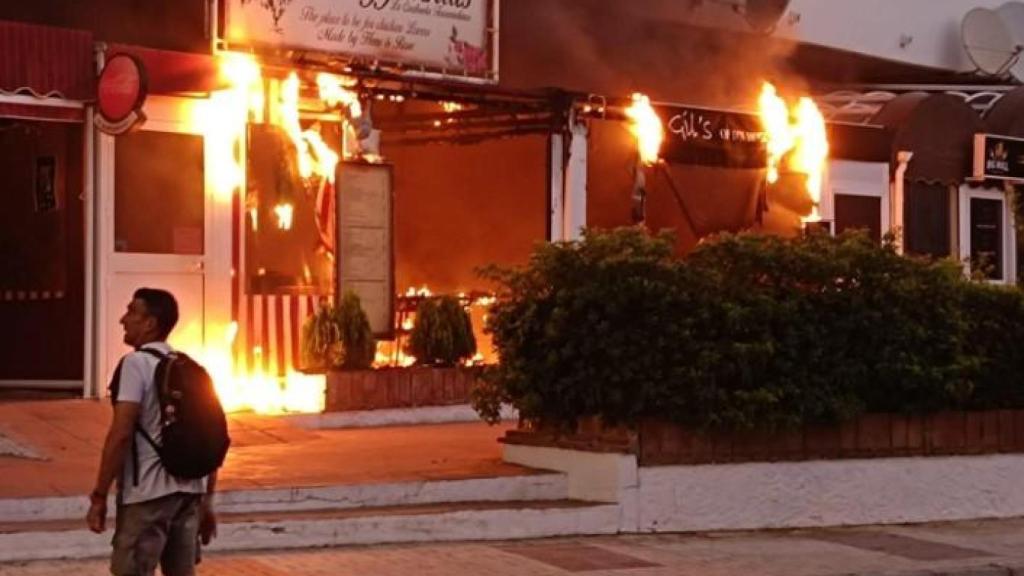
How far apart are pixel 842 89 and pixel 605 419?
12011mm

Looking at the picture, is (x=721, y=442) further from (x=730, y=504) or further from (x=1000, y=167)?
(x=1000, y=167)

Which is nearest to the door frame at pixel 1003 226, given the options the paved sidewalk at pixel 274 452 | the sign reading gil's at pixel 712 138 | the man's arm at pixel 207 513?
the sign reading gil's at pixel 712 138

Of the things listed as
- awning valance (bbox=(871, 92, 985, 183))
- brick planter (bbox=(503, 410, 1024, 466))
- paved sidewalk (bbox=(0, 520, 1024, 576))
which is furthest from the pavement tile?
awning valance (bbox=(871, 92, 985, 183))

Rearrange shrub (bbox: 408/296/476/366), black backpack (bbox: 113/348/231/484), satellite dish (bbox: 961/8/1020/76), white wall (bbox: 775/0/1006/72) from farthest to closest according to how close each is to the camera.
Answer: satellite dish (bbox: 961/8/1020/76), white wall (bbox: 775/0/1006/72), shrub (bbox: 408/296/476/366), black backpack (bbox: 113/348/231/484)

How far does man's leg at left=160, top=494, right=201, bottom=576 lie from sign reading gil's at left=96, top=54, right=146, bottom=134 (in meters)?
6.39

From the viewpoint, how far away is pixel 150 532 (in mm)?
6969

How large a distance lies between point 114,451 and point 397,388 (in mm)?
7526

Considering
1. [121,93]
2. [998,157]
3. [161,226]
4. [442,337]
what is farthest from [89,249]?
[998,157]

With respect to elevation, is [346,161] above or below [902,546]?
above

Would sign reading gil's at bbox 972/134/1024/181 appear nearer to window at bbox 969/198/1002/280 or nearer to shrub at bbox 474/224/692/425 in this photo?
window at bbox 969/198/1002/280

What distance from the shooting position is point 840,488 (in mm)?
12117

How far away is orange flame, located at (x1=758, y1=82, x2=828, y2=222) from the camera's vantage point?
18.2 m

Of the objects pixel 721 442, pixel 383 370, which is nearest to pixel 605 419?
pixel 721 442

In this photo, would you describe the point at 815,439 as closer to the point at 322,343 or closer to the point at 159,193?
the point at 322,343
